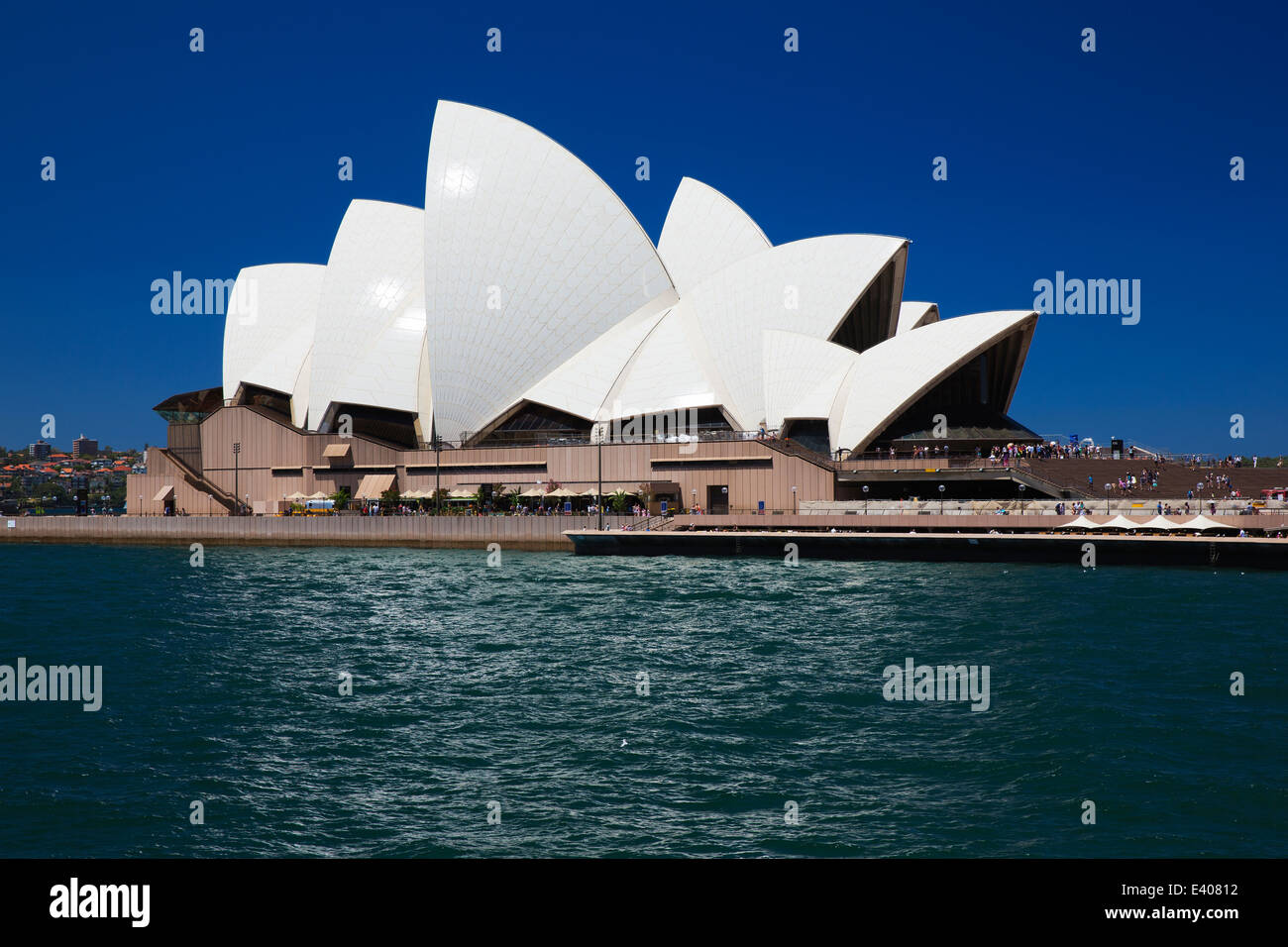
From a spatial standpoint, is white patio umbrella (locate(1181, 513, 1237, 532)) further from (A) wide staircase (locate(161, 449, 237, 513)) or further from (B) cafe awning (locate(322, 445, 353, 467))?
(A) wide staircase (locate(161, 449, 237, 513))

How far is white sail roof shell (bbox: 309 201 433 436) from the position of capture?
60.0 metres

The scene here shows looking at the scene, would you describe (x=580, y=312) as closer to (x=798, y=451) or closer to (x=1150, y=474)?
(x=798, y=451)

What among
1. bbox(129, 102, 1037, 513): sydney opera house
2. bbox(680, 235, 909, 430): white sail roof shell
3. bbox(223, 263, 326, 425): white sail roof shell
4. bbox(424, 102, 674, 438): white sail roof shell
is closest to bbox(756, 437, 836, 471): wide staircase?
bbox(129, 102, 1037, 513): sydney opera house

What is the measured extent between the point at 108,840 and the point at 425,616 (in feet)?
48.9

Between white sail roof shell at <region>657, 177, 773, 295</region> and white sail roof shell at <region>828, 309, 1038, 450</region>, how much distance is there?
17.4m

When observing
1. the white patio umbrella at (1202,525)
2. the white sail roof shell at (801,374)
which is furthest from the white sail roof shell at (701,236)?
the white patio umbrella at (1202,525)

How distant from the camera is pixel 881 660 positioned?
17.8 meters

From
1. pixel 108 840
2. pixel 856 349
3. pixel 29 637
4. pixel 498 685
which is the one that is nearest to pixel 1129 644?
pixel 498 685

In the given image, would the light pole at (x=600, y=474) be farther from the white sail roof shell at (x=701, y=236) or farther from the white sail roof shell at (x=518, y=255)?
the white sail roof shell at (x=701, y=236)

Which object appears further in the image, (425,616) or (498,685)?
(425,616)

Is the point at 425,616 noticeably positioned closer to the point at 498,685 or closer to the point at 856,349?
the point at 498,685

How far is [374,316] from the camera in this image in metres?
61.2
